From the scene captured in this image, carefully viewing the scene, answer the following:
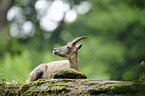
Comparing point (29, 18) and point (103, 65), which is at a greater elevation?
point (29, 18)

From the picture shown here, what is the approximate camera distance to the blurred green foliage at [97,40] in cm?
2030

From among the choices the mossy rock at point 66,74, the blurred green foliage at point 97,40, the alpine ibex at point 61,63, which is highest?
the blurred green foliage at point 97,40

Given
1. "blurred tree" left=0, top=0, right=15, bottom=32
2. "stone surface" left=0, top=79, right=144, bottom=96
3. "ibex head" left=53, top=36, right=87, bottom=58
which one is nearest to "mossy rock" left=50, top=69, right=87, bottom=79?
"stone surface" left=0, top=79, right=144, bottom=96

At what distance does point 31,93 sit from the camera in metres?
5.78

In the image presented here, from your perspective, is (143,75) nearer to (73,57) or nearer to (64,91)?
(64,91)

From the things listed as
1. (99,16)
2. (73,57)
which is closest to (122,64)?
(99,16)

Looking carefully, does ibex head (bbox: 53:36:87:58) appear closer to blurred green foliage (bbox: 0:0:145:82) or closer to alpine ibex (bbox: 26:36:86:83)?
alpine ibex (bbox: 26:36:86:83)

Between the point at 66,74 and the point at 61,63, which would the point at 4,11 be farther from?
the point at 66,74

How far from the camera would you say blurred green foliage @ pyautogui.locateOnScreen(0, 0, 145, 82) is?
799 inches

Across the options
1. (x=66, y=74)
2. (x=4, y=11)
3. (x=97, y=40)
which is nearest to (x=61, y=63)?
(x=66, y=74)

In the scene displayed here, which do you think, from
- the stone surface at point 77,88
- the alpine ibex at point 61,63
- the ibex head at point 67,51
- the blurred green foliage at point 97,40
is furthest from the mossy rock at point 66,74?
the blurred green foliage at point 97,40

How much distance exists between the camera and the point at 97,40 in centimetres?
2361

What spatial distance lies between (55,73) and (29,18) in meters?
20.6

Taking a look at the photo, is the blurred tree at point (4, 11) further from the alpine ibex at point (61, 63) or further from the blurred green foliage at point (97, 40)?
the blurred green foliage at point (97, 40)
